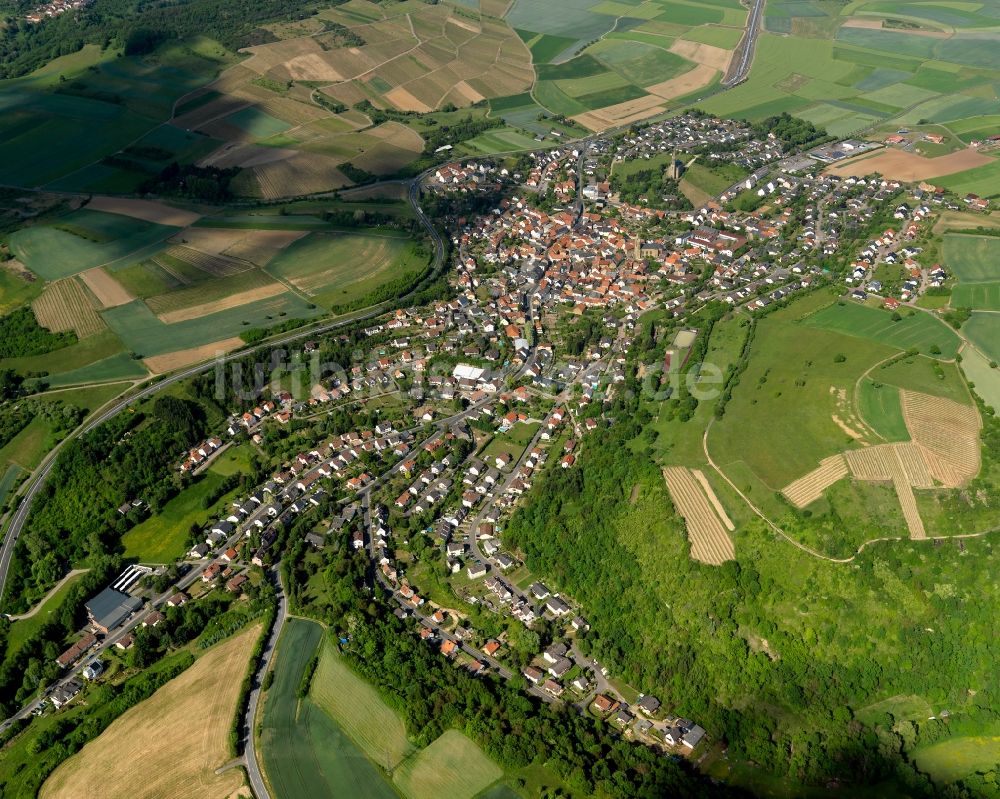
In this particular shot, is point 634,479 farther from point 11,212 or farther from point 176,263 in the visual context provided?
point 11,212

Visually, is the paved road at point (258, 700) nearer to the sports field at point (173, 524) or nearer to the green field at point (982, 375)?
the sports field at point (173, 524)

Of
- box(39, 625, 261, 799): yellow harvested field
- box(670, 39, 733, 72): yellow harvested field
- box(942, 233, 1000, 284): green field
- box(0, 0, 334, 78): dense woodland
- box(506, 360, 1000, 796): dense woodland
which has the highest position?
box(0, 0, 334, 78): dense woodland

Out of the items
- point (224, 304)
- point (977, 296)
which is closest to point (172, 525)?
point (224, 304)

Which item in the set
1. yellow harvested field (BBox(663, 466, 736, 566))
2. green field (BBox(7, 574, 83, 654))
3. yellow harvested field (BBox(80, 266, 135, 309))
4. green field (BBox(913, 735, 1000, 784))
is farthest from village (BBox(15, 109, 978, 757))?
yellow harvested field (BBox(80, 266, 135, 309))

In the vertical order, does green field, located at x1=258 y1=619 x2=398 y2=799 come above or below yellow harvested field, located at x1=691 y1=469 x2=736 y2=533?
below

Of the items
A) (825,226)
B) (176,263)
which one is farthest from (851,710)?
(176,263)

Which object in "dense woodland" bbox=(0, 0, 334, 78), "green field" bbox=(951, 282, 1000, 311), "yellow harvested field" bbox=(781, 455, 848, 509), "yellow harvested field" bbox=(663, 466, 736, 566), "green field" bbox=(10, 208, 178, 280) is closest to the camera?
"yellow harvested field" bbox=(663, 466, 736, 566)

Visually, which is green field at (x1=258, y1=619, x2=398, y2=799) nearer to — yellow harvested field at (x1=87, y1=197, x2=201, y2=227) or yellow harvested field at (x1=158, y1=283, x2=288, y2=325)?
yellow harvested field at (x1=158, y1=283, x2=288, y2=325)
